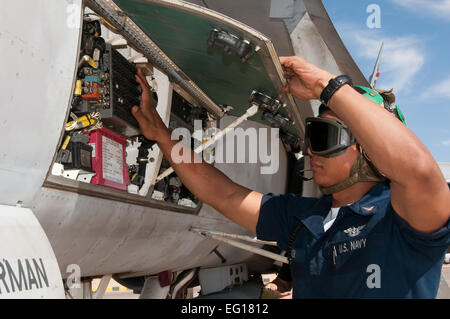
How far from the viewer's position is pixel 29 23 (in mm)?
2586

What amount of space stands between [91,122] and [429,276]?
8.78 ft

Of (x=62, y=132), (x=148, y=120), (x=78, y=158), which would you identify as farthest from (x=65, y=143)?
(x=148, y=120)

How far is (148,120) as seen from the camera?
4031 mm

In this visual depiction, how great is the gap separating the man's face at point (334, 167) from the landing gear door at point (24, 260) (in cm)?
177

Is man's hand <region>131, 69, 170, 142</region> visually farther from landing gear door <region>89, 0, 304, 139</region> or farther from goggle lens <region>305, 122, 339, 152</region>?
goggle lens <region>305, 122, 339, 152</region>

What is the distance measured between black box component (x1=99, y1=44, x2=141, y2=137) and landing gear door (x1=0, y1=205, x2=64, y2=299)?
4.22 feet

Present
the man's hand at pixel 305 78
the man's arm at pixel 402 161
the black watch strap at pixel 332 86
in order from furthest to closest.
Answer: the man's hand at pixel 305 78 → the black watch strap at pixel 332 86 → the man's arm at pixel 402 161

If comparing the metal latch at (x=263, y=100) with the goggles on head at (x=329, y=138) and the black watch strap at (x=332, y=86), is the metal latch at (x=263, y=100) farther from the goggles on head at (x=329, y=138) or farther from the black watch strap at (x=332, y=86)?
the black watch strap at (x=332, y=86)

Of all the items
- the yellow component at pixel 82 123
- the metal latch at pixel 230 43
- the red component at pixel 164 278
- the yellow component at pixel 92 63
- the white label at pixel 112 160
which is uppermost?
the metal latch at pixel 230 43

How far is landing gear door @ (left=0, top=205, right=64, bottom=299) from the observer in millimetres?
2166

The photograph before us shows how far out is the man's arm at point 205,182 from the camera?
139 inches

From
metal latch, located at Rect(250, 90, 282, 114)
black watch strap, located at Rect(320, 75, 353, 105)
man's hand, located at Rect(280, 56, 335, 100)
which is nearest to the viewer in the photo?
black watch strap, located at Rect(320, 75, 353, 105)

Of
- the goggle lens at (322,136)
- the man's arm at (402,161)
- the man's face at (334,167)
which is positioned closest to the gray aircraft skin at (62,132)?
the goggle lens at (322,136)

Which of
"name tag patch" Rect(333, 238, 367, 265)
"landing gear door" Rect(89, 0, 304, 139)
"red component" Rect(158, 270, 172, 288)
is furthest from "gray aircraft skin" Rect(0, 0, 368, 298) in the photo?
"name tag patch" Rect(333, 238, 367, 265)
